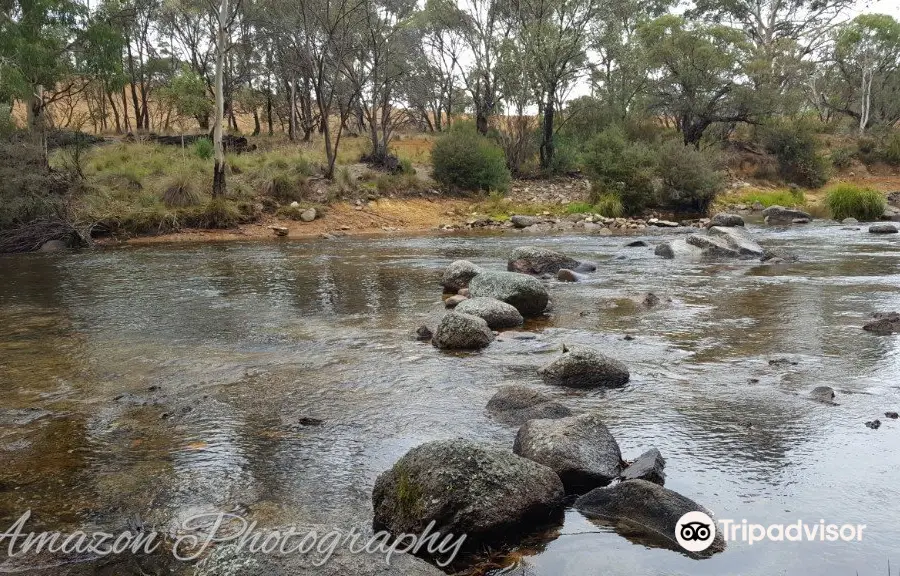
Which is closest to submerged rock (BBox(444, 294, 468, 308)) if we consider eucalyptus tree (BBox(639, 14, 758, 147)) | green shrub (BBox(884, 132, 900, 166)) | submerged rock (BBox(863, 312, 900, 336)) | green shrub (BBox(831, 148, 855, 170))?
submerged rock (BBox(863, 312, 900, 336))

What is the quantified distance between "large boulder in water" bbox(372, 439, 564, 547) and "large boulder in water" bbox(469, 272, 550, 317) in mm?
5082

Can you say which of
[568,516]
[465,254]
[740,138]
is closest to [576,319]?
[568,516]

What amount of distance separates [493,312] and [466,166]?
19321 mm

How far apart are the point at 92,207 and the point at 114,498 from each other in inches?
684

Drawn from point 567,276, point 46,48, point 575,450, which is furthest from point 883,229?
point 46,48

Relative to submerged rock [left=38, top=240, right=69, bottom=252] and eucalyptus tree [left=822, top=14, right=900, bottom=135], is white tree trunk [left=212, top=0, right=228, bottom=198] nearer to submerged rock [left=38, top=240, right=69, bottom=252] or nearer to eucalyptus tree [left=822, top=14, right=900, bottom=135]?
submerged rock [left=38, top=240, right=69, bottom=252]

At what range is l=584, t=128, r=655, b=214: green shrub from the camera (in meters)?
24.1

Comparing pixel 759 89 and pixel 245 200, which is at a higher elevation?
pixel 759 89

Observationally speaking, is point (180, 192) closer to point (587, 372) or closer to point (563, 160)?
point (563, 160)

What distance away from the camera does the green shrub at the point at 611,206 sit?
947 inches

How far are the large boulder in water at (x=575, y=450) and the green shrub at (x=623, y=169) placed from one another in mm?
21358

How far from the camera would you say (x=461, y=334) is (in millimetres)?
6723

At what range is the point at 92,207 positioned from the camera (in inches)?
730

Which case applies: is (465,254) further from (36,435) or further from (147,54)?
(147,54)
